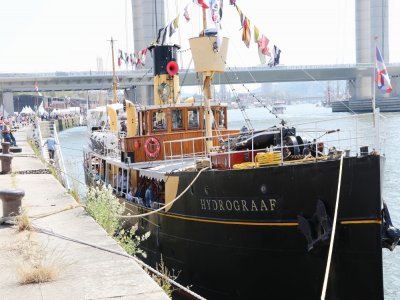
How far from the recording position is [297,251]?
10.8 m

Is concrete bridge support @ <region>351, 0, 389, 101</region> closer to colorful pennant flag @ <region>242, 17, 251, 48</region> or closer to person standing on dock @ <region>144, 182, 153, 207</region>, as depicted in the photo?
colorful pennant flag @ <region>242, 17, 251, 48</region>

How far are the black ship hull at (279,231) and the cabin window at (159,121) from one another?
3793 millimetres

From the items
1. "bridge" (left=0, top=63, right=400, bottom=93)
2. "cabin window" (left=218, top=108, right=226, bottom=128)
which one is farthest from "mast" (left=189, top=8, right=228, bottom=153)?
"bridge" (left=0, top=63, right=400, bottom=93)

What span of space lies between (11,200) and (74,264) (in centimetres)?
321

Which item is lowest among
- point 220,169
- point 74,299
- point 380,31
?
point 74,299

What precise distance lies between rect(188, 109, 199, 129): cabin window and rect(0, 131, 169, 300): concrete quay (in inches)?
212

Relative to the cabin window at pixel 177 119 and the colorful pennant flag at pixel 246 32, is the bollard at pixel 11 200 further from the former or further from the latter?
the colorful pennant flag at pixel 246 32

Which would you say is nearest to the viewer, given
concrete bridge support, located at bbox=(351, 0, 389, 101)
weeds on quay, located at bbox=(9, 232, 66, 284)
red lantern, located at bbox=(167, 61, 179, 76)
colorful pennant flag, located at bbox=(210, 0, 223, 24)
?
weeds on quay, located at bbox=(9, 232, 66, 284)

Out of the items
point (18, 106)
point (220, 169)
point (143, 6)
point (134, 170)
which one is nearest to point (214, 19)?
Answer: point (220, 169)

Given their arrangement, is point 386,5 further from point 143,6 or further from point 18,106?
point 18,106

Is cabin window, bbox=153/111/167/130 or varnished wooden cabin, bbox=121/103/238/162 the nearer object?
varnished wooden cabin, bbox=121/103/238/162

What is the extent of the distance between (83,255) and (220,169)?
447cm

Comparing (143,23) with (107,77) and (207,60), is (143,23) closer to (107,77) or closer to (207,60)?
(107,77)

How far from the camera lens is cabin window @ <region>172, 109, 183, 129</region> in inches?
653
